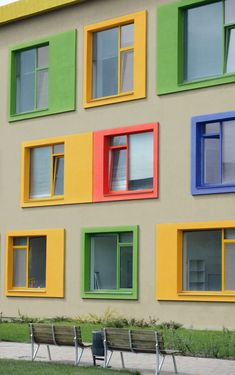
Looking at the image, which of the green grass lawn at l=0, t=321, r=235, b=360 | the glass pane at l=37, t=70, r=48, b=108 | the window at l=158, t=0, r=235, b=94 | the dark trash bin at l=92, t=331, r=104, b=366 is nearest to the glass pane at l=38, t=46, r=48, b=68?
the glass pane at l=37, t=70, r=48, b=108

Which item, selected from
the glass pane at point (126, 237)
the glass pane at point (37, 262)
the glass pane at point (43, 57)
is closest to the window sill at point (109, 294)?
the glass pane at point (126, 237)

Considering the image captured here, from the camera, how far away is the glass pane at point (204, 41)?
90.4ft

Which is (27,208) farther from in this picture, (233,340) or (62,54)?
(233,340)

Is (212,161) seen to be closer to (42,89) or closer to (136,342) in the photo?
(42,89)

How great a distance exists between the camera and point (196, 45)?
2817 centimetres

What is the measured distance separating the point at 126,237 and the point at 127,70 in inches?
218

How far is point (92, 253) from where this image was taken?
3103cm

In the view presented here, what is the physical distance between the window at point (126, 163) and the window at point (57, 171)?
0.56 m

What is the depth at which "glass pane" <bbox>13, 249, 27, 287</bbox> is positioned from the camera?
33.3 metres

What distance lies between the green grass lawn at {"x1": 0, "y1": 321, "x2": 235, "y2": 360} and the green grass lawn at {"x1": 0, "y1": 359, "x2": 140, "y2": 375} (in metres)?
3.76

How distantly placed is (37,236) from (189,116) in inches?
316

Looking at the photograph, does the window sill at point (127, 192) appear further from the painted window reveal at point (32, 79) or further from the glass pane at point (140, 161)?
the painted window reveal at point (32, 79)

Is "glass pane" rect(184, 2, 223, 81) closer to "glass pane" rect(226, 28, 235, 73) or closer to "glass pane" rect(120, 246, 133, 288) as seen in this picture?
"glass pane" rect(226, 28, 235, 73)

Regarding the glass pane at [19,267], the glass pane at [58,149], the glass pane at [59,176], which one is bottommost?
the glass pane at [19,267]
